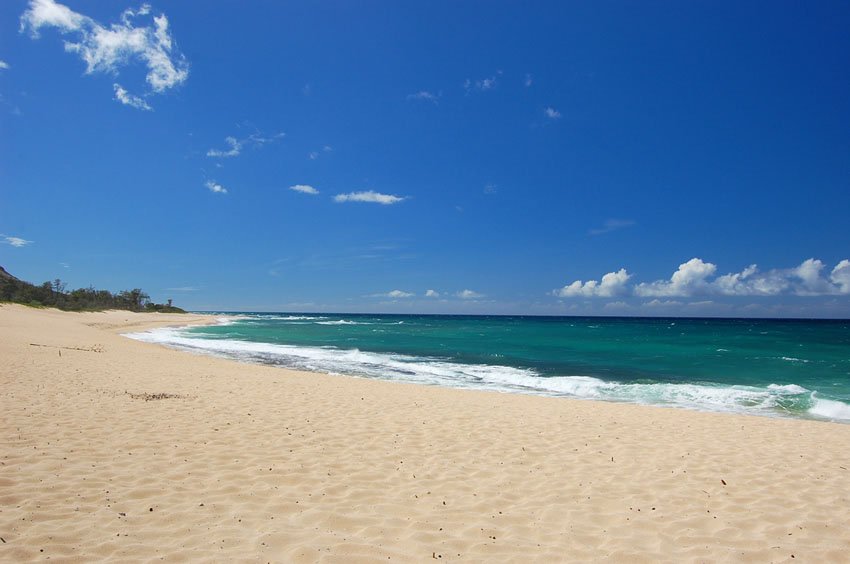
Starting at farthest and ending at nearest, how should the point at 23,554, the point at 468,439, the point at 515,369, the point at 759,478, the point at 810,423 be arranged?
1. the point at 515,369
2. the point at 810,423
3. the point at 468,439
4. the point at 759,478
5. the point at 23,554

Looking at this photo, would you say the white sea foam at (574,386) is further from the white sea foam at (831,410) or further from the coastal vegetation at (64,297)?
the coastal vegetation at (64,297)

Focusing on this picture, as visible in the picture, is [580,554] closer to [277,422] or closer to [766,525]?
[766,525]

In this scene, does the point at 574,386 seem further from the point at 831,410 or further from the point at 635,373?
the point at 831,410

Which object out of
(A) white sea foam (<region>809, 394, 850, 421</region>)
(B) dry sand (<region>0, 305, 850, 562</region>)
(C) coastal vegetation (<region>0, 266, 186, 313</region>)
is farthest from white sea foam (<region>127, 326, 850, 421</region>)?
(C) coastal vegetation (<region>0, 266, 186, 313</region>)

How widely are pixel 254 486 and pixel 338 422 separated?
3704 mm

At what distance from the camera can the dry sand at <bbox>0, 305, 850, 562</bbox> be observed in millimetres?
4305

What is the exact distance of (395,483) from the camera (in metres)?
5.90

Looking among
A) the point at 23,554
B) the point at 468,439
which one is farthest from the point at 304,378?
the point at 23,554

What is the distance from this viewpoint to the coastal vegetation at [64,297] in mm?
63766

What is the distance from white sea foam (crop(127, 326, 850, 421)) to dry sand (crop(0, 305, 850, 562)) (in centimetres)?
456

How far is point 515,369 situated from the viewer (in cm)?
2345

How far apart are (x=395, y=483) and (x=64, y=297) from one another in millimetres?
91745

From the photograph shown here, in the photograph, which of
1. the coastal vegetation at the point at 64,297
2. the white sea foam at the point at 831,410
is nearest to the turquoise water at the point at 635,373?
the white sea foam at the point at 831,410

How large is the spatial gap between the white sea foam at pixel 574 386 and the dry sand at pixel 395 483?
456 cm
